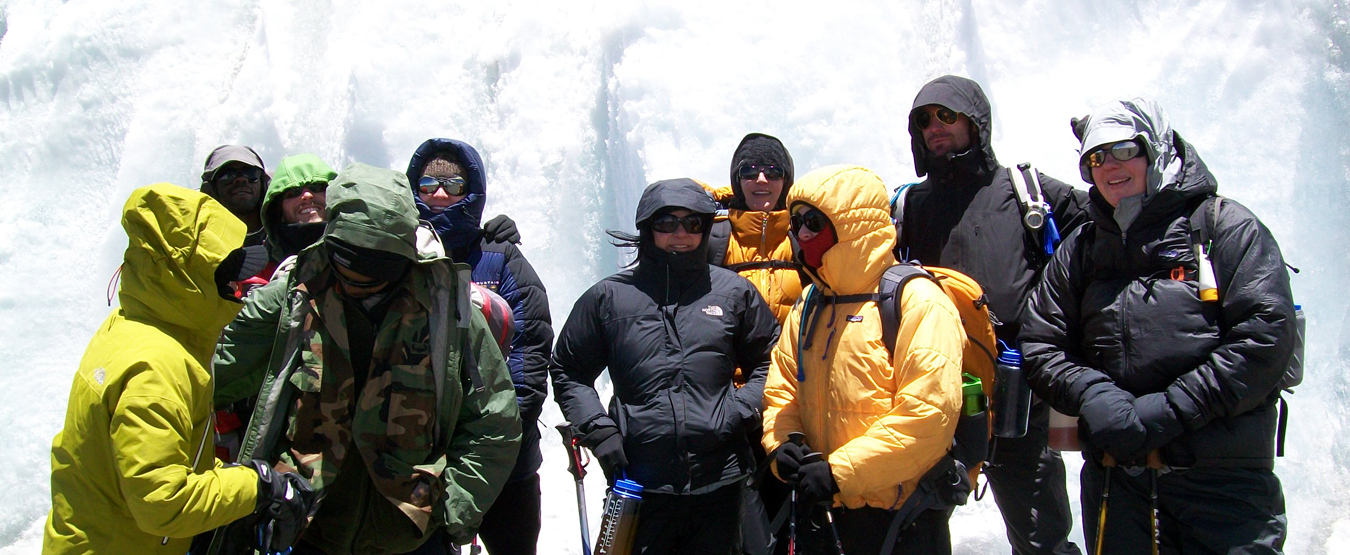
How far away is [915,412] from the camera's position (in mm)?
1932

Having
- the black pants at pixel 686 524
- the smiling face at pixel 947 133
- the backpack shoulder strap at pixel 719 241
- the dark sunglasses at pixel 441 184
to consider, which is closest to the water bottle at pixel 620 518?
the black pants at pixel 686 524

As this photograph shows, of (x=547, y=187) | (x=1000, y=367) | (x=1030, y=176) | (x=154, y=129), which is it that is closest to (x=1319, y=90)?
(x=1030, y=176)

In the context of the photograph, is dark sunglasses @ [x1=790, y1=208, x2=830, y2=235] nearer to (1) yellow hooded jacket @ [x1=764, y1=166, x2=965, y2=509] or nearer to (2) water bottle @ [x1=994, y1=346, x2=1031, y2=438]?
(1) yellow hooded jacket @ [x1=764, y1=166, x2=965, y2=509]

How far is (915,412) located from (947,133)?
1186mm

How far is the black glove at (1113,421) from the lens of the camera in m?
2.00

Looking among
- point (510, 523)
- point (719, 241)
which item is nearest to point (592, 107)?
point (719, 241)

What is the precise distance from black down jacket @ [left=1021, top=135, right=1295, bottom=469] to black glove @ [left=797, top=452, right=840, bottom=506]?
680 millimetres

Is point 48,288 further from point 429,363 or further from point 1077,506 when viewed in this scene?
point 1077,506

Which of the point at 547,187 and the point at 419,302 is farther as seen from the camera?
the point at 547,187

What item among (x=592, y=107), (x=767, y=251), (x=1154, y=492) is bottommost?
(x=1154, y=492)

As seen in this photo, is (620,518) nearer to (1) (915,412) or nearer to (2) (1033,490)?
(1) (915,412)

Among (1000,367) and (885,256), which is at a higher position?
(885,256)

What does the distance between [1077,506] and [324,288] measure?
441 cm

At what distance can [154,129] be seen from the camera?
719 centimetres
